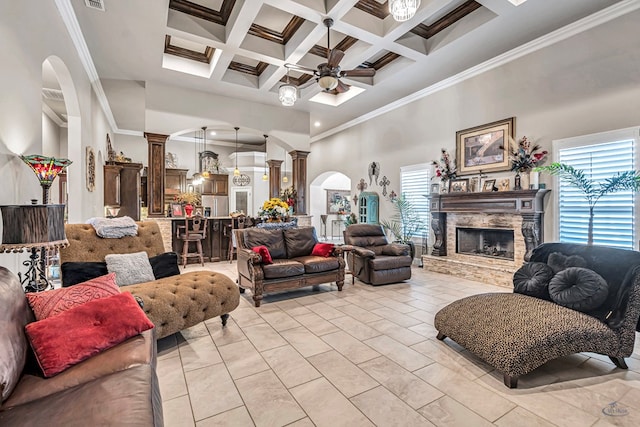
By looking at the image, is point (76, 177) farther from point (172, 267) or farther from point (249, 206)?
point (249, 206)

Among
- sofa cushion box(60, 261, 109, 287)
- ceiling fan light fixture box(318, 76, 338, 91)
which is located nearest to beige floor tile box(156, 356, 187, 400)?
sofa cushion box(60, 261, 109, 287)

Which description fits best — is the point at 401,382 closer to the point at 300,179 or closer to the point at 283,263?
the point at 283,263

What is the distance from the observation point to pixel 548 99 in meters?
4.42

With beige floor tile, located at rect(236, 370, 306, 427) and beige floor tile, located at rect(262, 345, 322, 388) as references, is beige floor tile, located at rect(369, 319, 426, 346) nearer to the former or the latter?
beige floor tile, located at rect(262, 345, 322, 388)

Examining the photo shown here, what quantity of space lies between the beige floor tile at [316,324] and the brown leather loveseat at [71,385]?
68.9 inches

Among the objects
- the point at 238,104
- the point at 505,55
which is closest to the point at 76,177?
the point at 238,104

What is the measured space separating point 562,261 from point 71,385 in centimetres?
356

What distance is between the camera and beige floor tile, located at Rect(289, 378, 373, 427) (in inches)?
69.3

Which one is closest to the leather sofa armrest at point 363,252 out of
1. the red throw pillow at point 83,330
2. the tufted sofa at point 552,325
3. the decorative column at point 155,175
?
the tufted sofa at point 552,325

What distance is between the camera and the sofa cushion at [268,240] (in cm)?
436

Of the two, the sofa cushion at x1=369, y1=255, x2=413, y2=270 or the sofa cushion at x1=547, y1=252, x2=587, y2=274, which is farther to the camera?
the sofa cushion at x1=369, y1=255, x2=413, y2=270

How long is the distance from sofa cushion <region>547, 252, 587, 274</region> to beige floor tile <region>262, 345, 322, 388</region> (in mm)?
2295

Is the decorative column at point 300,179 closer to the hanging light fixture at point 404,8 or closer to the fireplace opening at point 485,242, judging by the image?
the fireplace opening at point 485,242

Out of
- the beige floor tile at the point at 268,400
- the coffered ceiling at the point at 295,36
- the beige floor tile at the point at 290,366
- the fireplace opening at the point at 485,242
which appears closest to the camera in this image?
the beige floor tile at the point at 268,400
